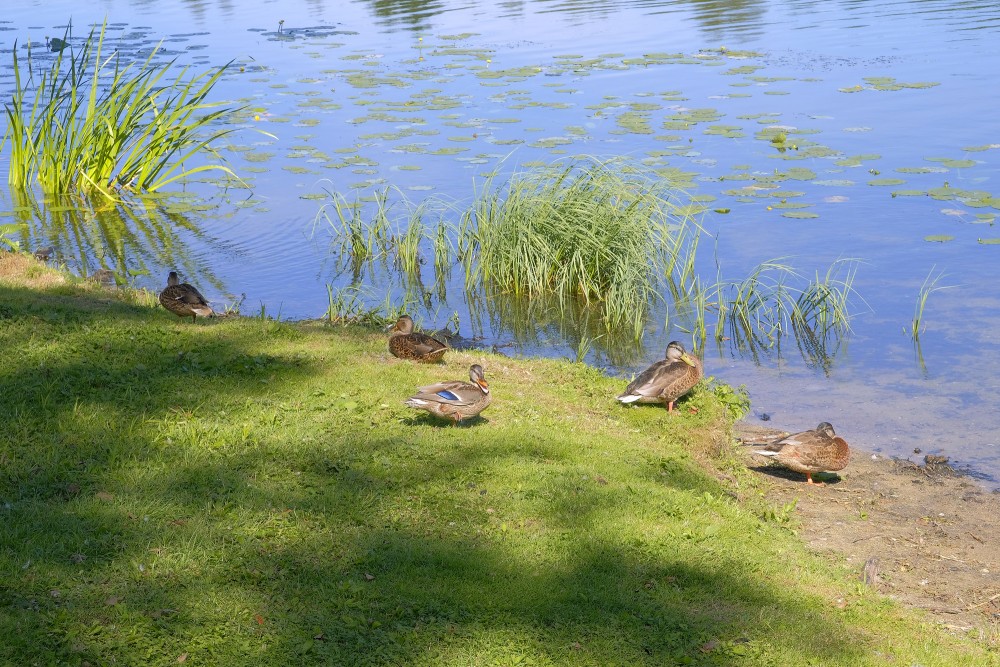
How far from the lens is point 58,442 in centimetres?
659

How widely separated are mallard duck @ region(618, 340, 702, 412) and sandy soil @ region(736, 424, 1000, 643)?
78cm

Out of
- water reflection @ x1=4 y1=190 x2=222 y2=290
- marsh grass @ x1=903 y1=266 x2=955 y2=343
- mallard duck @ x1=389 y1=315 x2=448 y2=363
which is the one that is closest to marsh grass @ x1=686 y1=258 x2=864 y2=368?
marsh grass @ x1=903 y1=266 x2=955 y2=343

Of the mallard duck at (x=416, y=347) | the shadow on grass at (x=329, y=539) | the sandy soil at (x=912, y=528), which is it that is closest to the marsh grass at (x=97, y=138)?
the mallard duck at (x=416, y=347)

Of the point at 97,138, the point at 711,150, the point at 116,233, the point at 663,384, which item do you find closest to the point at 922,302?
the point at 663,384

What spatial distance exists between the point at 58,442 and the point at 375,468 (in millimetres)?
1983

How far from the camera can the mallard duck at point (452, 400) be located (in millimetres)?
Answer: 7457

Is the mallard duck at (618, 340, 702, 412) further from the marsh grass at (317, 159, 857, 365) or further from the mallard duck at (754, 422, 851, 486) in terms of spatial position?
the marsh grass at (317, 159, 857, 365)

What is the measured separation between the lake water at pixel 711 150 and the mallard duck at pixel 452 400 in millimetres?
3629

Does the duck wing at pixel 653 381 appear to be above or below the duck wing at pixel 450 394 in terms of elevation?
below

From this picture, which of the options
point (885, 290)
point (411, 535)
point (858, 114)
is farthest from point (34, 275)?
point (858, 114)

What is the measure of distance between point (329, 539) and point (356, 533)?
0.17 meters

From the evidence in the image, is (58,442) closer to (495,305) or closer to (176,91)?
(495,305)

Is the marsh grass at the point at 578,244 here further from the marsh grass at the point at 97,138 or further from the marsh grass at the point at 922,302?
the marsh grass at the point at 97,138

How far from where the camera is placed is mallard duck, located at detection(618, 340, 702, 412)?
8.90 meters
